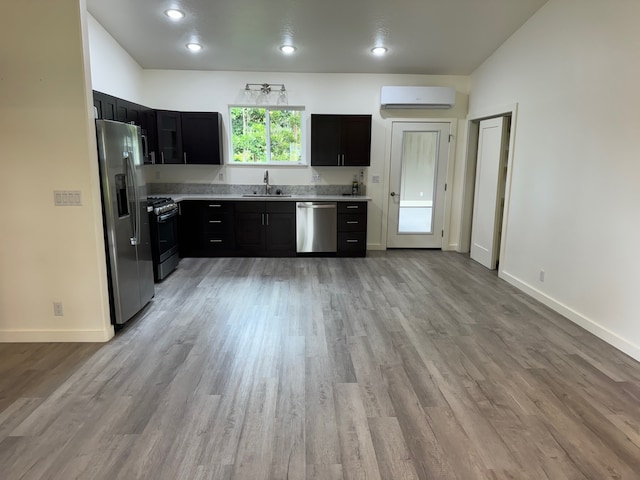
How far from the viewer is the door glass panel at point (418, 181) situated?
20.2 ft

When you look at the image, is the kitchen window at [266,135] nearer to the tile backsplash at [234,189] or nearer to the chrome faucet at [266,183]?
the chrome faucet at [266,183]

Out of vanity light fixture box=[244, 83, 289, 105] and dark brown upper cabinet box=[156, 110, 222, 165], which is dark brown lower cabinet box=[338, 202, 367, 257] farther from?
dark brown upper cabinet box=[156, 110, 222, 165]

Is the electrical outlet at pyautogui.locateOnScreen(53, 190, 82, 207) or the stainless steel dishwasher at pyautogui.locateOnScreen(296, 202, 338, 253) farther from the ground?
the electrical outlet at pyautogui.locateOnScreen(53, 190, 82, 207)

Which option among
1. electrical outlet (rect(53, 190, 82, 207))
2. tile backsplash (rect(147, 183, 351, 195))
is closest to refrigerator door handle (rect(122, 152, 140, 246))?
electrical outlet (rect(53, 190, 82, 207))

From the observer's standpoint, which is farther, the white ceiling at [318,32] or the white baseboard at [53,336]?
the white ceiling at [318,32]

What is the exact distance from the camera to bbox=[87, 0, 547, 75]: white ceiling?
4090 millimetres

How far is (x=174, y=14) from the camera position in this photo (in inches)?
166

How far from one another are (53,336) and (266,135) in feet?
13.6

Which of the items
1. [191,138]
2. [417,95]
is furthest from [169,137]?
[417,95]

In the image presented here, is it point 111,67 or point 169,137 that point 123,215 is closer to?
point 111,67

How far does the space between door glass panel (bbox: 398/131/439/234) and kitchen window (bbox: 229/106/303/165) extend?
5.73 feet

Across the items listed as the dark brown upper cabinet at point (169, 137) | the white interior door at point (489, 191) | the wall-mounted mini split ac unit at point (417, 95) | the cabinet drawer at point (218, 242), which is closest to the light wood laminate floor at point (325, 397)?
the white interior door at point (489, 191)

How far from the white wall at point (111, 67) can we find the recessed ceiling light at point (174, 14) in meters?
0.84

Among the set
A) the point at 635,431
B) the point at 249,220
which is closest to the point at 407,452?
the point at 635,431
